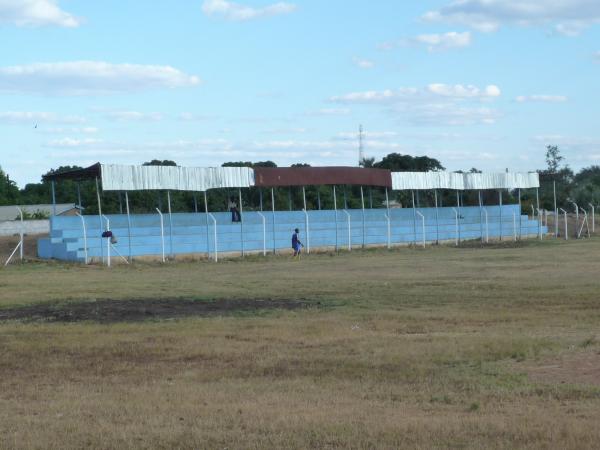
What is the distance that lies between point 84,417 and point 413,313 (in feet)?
39.3

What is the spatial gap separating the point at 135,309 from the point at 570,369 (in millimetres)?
12276

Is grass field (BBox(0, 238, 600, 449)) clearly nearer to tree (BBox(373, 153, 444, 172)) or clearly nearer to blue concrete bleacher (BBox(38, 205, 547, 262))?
→ blue concrete bleacher (BBox(38, 205, 547, 262))

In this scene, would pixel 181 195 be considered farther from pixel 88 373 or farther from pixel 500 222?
pixel 88 373

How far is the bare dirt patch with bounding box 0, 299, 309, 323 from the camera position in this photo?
71.0 ft

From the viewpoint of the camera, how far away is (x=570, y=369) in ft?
44.1

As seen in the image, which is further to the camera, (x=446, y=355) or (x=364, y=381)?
(x=446, y=355)

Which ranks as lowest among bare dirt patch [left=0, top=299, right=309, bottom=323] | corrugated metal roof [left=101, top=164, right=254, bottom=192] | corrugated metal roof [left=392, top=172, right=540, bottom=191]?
bare dirt patch [left=0, top=299, right=309, bottom=323]

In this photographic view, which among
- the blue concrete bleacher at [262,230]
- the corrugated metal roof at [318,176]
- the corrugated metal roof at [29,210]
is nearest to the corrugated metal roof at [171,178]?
the corrugated metal roof at [318,176]

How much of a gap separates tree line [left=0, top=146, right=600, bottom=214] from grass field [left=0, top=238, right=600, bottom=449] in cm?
3329

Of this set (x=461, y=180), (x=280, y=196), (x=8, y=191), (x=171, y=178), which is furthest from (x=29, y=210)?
(x=461, y=180)

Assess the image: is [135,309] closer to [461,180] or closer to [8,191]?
[461,180]

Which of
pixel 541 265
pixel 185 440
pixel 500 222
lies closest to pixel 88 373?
pixel 185 440

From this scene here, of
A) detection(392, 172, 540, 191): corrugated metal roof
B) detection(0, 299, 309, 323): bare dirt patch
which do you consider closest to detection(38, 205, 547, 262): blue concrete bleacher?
detection(392, 172, 540, 191): corrugated metal roof

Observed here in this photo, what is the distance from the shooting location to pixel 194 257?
4903 centimetres
